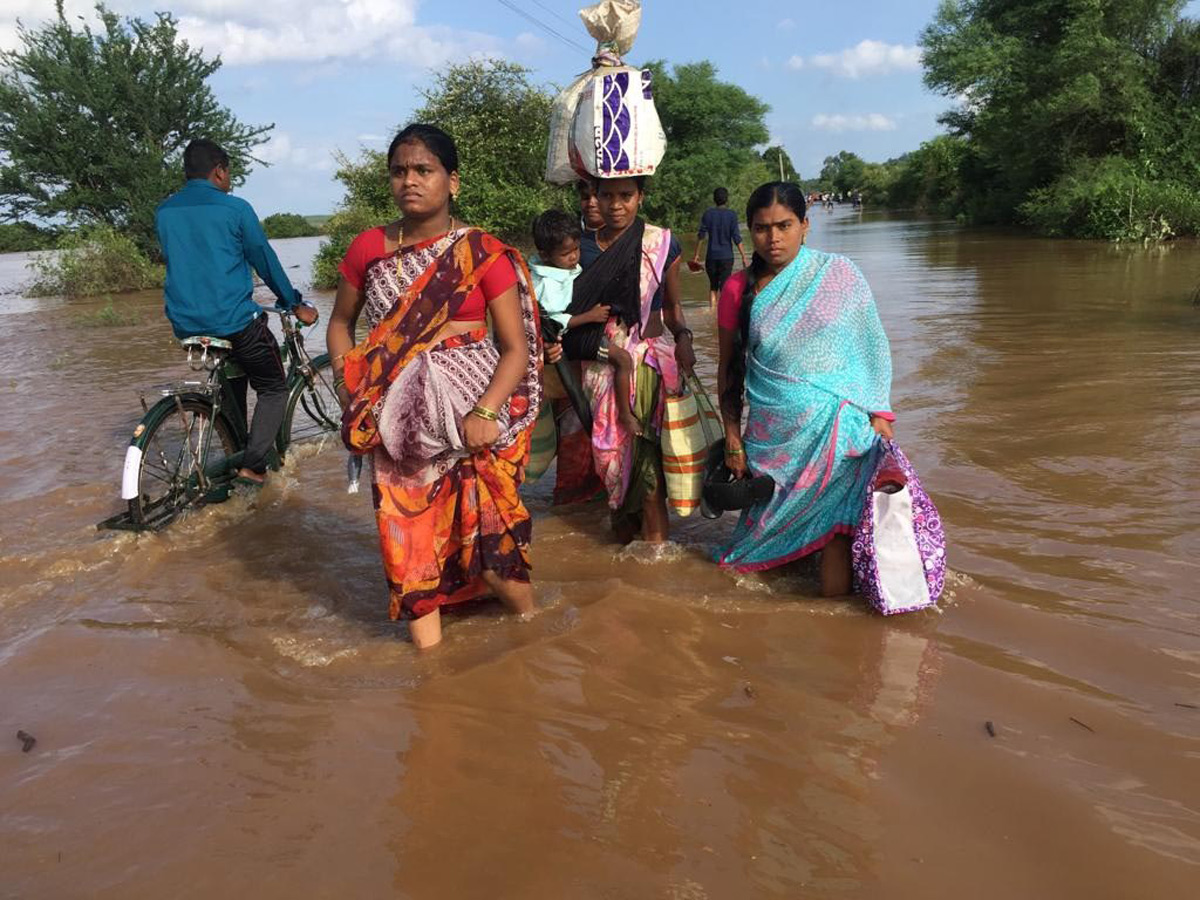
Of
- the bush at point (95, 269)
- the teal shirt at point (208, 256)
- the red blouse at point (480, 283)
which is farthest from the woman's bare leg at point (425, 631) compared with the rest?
the bush at point (95, 269)

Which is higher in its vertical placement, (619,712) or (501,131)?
(501,131)

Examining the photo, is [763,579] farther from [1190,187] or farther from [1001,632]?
[1190,187]

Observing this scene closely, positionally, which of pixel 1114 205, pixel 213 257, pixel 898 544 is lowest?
pixel 898 544

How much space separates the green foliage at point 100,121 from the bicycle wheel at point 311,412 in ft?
62.7

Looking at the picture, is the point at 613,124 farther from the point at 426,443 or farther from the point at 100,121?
the point at 100,121

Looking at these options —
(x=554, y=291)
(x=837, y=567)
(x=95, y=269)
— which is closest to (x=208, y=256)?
(x=554, y=291)

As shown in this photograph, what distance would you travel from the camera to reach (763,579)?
3400mm

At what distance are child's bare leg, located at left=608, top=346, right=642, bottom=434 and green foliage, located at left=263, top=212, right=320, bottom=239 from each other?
6514cm

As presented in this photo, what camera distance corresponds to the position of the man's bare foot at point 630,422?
12.2 feet

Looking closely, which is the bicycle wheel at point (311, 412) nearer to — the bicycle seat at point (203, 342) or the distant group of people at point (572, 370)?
the bicycle seat at point (203, 342)

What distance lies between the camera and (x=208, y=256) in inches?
168

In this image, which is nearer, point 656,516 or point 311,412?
point 656,516

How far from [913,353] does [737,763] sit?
20.0 feet

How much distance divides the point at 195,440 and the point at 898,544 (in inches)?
136
